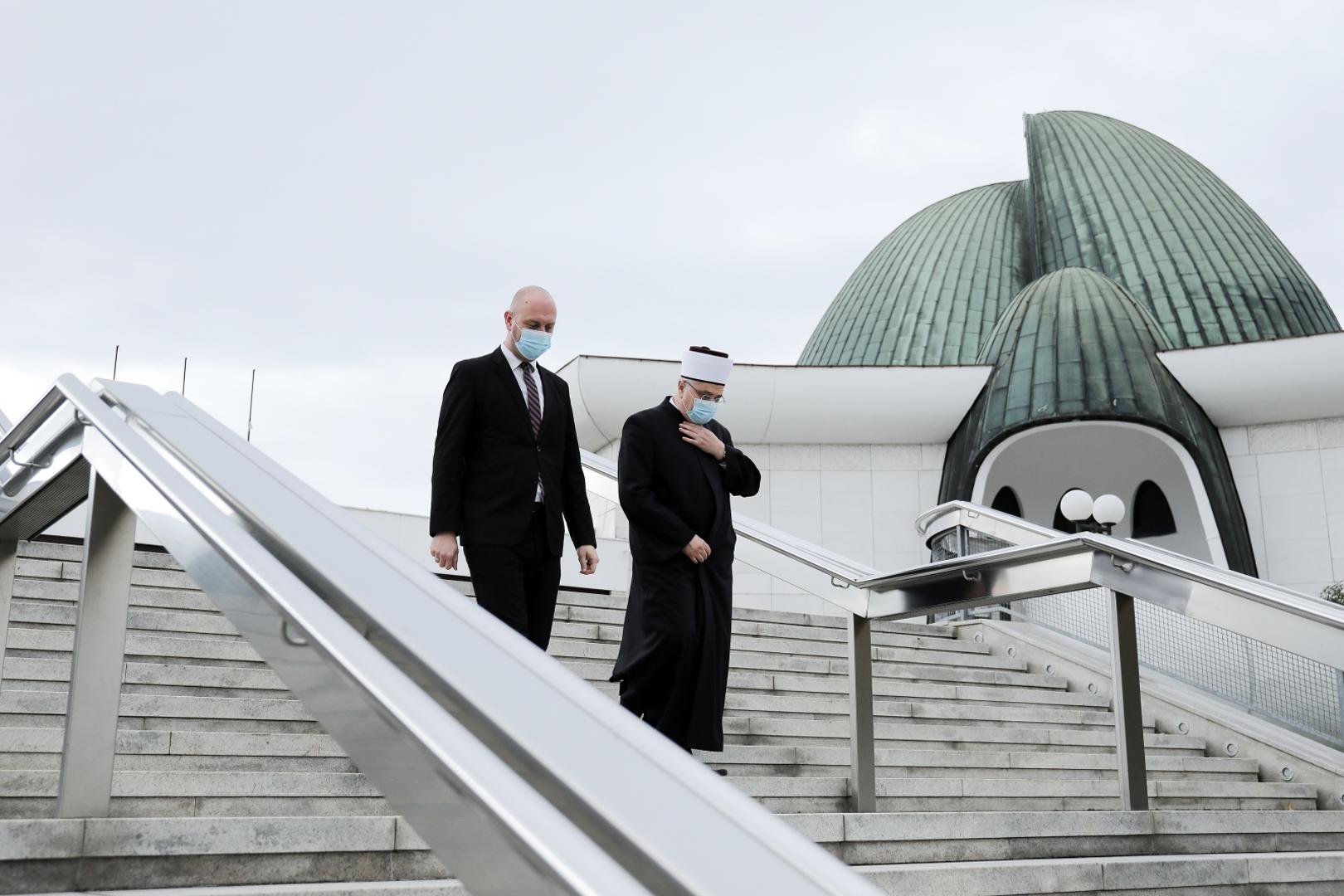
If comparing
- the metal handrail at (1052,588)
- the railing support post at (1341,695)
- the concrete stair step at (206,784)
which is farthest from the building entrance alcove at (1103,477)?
the concrete stair step at (206,784)

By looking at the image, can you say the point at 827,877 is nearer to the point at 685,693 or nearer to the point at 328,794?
the point at 328,794

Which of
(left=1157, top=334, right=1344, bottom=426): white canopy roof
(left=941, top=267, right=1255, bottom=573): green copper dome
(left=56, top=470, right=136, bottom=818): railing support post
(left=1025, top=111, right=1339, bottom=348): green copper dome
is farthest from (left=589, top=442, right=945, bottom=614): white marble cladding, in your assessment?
(left=56, top=470, right=136, bottom=818): railing support post

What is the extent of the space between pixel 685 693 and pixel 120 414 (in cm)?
209

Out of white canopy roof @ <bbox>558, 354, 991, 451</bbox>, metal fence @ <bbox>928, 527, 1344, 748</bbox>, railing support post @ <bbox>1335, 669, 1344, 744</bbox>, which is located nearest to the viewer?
railing support post @ <bbox>1335, 669, 1344, 744</bbox>

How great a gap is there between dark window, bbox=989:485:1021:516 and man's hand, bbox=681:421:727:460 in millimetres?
14527

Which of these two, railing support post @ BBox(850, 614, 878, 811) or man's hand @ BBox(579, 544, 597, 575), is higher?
man's hand @ BBox(579, 544, 597, 575)

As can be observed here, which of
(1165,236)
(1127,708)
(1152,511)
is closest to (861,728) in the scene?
(1127,708)

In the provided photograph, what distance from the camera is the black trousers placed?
3596mm

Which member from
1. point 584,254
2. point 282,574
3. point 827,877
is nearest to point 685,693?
point 282,574

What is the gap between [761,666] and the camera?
6.05 m

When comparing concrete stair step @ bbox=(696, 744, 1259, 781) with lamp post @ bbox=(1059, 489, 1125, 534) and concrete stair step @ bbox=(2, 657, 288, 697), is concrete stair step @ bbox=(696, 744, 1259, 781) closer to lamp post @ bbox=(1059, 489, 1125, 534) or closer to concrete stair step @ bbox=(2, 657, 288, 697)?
concrete stair step @ bbox=(2, 657, 288, 697)

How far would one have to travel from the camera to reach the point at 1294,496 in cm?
1565

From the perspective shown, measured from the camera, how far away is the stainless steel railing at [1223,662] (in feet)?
18.0

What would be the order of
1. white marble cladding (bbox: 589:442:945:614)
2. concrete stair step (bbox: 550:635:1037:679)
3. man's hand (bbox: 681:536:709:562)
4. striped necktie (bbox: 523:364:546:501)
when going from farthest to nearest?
1. white marble cladding (bbox: 589:442:945:614)
2. concrete stair step (bbox: 550:635:1037:679)
3. man's hand (bbox: 681:536:709:562)
4. striped necktie (bbox: 523:364:546:501)
